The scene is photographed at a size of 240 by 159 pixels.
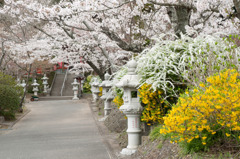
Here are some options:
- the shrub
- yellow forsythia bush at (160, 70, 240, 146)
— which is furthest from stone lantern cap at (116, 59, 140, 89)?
the shrub

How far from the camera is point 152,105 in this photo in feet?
22.7

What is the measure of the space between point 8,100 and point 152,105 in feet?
29.5

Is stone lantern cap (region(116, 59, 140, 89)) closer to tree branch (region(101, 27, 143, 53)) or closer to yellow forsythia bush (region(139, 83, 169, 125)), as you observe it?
yellow forsythia bush (region(139, 83, 169, 125))

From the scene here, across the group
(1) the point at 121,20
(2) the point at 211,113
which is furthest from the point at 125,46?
(2) the point at 211,113

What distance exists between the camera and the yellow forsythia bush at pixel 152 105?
6.80 metres

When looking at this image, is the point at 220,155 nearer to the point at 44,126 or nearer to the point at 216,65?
the point at 216,65

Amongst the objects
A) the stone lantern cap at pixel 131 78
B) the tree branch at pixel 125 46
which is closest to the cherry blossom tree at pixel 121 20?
the tree branch at pixel 125 46

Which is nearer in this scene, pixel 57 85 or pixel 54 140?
pixel 54 140

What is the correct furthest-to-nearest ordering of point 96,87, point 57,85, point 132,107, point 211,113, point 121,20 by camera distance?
point 57,85 → point 96,87 → point 121,20 → point 132,107 → point 211,113

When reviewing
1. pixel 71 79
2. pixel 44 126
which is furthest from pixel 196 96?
pixel 71 79

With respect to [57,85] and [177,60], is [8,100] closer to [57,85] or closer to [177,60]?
[177,60]

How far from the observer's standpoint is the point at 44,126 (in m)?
12.6

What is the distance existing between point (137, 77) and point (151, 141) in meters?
1.47

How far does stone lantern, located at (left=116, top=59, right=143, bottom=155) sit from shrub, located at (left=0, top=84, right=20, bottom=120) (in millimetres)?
8260
